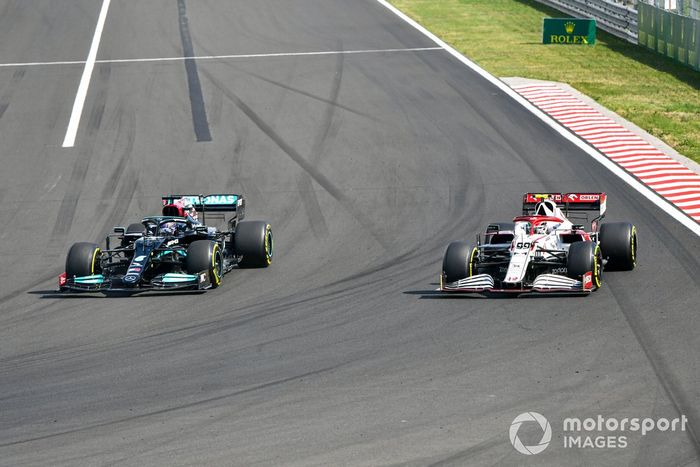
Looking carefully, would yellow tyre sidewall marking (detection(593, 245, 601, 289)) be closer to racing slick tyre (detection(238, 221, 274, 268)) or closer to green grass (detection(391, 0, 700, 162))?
racing slick tyre (detection(238, 221, 274, 268))

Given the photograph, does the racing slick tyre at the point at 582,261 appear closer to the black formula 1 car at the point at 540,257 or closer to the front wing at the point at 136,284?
the black formula 1 car at the point at 540,257

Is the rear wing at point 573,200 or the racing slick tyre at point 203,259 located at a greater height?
the rear wing at point 573,200

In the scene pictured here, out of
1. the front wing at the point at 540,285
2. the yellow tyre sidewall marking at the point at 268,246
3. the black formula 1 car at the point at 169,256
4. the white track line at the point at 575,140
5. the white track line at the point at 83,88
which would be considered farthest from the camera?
the white track line at the point at 83,88

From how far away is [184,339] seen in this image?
16.6m

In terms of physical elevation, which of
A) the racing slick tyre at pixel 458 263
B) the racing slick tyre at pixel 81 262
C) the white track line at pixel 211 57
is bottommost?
the racing slick tyre at pixel 81 262

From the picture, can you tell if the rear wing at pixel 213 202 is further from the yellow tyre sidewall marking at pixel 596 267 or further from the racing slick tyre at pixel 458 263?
the yellow tyre sidewall marking at pixel 596 267

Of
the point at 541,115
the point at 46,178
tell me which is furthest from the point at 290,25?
the point at 46,178

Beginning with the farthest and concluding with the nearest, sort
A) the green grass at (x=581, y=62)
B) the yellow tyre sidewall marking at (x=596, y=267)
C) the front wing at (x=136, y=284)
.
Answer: the green grass at (x=581, y=62), the front wing at (x=136, y=284), the yellow tyre sidewall marking at (x=596, y=267)

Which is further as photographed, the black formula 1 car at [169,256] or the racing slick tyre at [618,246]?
the black formula 1 car at [169,256]

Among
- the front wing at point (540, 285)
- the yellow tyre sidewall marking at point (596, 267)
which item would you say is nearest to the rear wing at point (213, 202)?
the front wing at point (540, 285)

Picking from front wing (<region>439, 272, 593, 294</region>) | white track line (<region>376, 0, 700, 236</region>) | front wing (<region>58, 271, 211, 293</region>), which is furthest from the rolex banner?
front wing (<region>58, 271, 211, 293</region>)

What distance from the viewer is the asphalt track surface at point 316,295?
12570 mm

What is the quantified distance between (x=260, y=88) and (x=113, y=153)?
6657 mm

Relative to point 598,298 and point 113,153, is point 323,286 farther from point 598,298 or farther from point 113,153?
point 113,153
